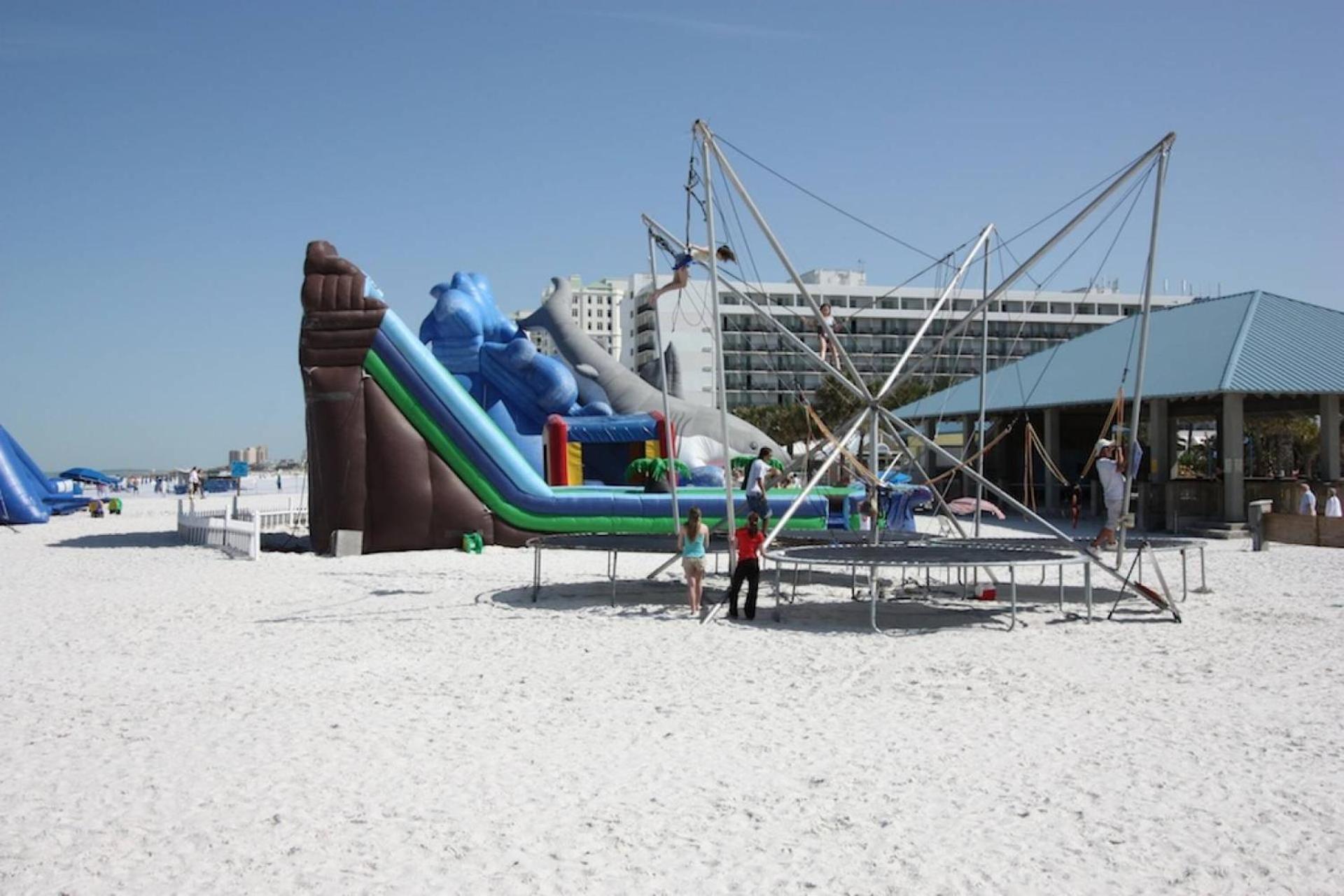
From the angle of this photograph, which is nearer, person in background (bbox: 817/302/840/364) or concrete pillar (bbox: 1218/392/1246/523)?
person in background (bbox: 817/302/840/364)

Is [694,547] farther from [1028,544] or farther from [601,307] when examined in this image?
[601,307]

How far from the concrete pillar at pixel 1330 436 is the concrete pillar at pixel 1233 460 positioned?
1.83 m

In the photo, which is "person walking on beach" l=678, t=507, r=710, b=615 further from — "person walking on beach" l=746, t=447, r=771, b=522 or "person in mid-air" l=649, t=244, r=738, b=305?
"person in mid-air" l=649, t=244, r=738, b=305

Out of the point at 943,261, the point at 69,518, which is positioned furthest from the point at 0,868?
the point at 69,518

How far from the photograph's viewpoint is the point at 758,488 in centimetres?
1395

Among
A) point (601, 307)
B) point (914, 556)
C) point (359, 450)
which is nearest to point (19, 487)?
point (359, 450)

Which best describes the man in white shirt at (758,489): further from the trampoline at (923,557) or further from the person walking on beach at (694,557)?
the person walking on beach at (694,557)

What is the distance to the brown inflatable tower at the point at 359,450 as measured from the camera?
60.5 ft

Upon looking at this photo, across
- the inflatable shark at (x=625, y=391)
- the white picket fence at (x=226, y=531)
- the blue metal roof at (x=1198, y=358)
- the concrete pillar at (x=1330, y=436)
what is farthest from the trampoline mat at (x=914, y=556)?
the inflatable shark at (x=625, y=391)

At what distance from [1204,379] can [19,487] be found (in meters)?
28.5

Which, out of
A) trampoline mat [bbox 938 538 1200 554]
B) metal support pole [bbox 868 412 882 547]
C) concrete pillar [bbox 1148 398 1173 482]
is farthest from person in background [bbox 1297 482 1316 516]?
metal support pole [bbox 868 412 882 547]

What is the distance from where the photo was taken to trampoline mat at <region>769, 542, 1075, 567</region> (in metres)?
11.2

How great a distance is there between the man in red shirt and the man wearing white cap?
400 cm

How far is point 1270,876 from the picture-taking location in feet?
16.2
